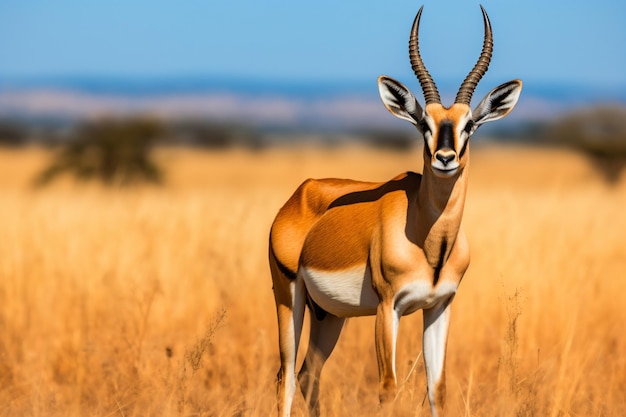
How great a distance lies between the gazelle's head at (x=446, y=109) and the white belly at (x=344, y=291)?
748mm

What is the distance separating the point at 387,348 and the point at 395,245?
541 mm

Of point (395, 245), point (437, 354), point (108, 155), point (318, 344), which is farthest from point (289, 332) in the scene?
point (108, 155)

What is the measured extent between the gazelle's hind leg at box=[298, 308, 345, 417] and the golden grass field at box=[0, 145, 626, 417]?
0.20 m

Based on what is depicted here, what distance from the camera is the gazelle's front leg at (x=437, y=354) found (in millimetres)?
5848

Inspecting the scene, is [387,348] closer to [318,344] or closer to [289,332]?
[289,332]

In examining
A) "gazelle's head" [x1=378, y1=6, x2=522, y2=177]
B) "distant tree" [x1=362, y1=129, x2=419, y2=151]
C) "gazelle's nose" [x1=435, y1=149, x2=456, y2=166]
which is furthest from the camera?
"distant tree" [x1=362, y1=129, x2=419, y2=151]

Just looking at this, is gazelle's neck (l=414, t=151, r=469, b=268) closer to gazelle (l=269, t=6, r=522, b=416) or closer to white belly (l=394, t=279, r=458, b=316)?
gazelle (l=269, t=6, r=522, b=416)

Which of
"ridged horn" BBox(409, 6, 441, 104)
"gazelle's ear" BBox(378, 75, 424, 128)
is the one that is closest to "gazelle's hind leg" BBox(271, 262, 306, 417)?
"gazelle's ear" BBox(378, 75, 424, 128)

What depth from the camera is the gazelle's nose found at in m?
5.18

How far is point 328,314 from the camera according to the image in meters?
6.69

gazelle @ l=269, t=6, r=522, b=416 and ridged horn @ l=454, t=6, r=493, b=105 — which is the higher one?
ridged horn @ l=454, t=6, r=493, b=105

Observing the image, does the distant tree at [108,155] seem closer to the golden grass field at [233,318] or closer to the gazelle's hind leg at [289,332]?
the golden grass field at [233,318]

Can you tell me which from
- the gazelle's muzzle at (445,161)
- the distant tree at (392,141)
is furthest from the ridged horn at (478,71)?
the distant tree at (392,141)

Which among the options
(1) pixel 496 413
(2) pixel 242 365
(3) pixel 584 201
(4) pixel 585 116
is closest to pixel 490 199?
(3) pixel 584 201
